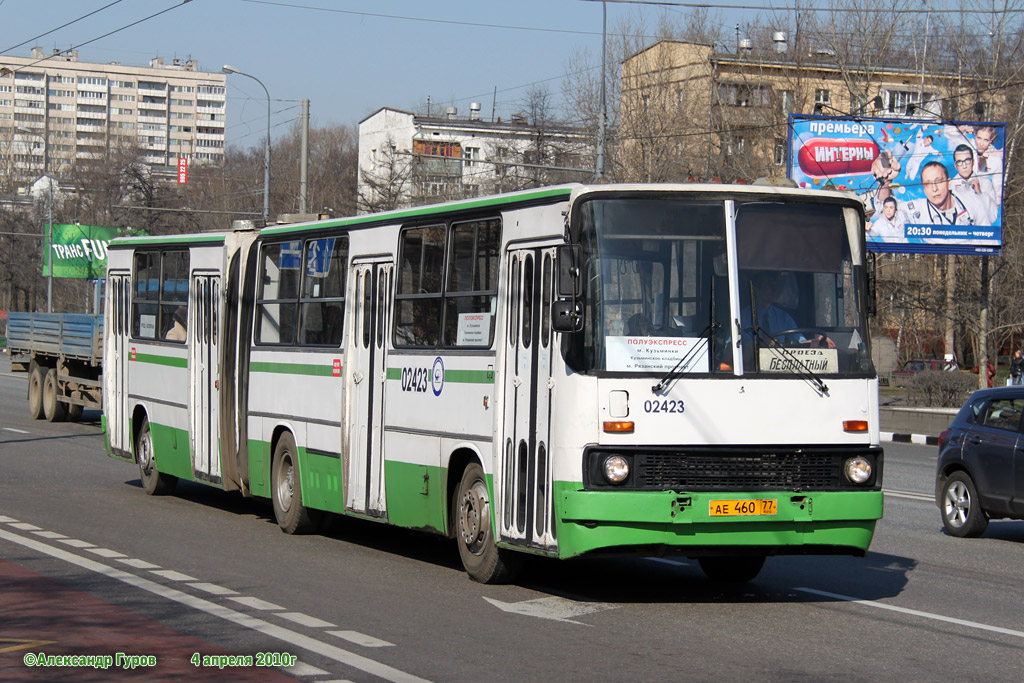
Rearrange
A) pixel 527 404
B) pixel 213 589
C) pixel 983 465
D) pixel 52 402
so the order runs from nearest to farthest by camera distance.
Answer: pixel 527 404 < pixel 213 589 < pixel 983 465 < pixel 52 402

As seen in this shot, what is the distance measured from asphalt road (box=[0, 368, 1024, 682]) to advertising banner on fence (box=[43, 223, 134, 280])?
57.0 m

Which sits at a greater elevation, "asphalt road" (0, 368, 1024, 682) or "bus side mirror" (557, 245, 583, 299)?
"bus side mirror" (557, 245, 583, 299)

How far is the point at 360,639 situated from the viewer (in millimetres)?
8297

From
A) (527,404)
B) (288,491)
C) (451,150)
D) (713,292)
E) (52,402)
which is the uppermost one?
(451,150)

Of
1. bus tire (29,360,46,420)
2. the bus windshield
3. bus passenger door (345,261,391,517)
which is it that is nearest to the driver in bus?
the bus windshield

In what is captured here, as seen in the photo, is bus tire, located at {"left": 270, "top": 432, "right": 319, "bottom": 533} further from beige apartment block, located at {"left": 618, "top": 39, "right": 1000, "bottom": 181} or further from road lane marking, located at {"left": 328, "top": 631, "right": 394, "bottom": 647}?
beige apartment block, located at {"left": 618, "top": 39, "right": 1000, "bottom": 181}

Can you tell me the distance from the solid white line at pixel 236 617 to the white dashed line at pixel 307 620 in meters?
0.19

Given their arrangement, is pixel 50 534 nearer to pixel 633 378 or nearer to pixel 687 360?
pixel 633 378

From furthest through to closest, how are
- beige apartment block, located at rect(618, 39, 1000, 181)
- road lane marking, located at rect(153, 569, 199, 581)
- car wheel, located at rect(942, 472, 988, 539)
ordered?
1. beige apartment block, located at rect(618, 39, 1000, 181)
2. car wheel, located at rect(942, 472, 988, 539)
3. road lane marking, located at rect(153, 569, 199, 581)

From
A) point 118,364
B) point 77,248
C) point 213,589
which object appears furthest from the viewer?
point 77,248

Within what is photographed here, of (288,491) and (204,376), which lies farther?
(204,376)

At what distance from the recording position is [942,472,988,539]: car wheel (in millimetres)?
14383

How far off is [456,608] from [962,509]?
281 inches

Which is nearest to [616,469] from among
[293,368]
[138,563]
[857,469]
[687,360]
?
[687,360]
